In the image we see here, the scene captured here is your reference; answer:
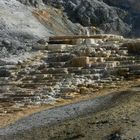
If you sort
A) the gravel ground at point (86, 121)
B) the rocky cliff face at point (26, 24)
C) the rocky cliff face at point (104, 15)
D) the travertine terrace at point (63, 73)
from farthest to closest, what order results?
the rocky cliff face at point (104, 15), the rocky cliff face at point (26, 24), the travertine terrace at point (63, 73), the gravel ground at point (86, 121)

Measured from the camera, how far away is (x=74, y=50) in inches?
1255

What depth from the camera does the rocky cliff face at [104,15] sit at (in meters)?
55.9

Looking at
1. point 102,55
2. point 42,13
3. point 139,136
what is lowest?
point 139,136

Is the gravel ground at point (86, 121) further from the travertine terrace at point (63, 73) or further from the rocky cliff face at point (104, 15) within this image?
the rocky cliff face at point (104, 15)

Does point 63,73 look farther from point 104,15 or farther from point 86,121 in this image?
point 104,15

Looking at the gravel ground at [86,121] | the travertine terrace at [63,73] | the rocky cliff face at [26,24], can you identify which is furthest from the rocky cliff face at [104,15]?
the gravel ground at [86,121]

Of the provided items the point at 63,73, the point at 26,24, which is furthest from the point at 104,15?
the point at 63,73

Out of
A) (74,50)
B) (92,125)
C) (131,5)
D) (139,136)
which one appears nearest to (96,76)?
(74,50)

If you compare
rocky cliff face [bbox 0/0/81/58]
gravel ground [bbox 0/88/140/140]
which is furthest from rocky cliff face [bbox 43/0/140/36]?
gravel ground [bbox 0/88/140/140]

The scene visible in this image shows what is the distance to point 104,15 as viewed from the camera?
58.0m

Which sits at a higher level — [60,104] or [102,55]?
[102,55]

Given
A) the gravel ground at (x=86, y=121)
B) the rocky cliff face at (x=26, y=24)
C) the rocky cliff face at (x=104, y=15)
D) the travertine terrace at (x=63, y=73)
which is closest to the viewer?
the gravel ground at (x=86, y=121)

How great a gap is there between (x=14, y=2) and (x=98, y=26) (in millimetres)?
14049

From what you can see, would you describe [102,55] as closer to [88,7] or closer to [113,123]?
[113,123]
